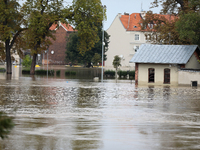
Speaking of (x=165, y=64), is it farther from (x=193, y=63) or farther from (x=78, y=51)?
(x=78, y=51)

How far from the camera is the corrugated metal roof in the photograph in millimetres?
41938

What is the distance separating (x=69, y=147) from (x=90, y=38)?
51.3 metres

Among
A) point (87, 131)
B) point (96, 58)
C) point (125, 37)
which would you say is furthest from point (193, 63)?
point (125, 37)

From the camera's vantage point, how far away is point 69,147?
26.3 ft

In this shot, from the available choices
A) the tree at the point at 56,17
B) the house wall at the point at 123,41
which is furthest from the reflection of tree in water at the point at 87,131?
the house wall at the point at 123,41

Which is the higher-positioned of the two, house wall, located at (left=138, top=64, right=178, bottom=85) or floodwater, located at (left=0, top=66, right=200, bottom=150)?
house wall, located at (left=138, top=64, right=178, bottom=85)

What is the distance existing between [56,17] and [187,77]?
969 inches

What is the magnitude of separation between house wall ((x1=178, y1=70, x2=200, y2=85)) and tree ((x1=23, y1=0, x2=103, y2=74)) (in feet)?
66.0

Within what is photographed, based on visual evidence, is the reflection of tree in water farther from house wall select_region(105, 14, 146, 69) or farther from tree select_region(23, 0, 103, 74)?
house wall select_region(105, 14, 146, 69)

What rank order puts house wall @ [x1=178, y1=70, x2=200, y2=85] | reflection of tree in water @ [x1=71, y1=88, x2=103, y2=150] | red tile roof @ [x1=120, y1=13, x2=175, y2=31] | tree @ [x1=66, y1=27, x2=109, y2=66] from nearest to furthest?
reflection of tree in water @ [x1=71, y1=88, x2=103, y2=150]
house wall @ [x1=178, y1=70, x2=200, y2=85]
tree @ [x1=66, y1=27, x2=109, y2=66]
red tile roof @ [x1=120, y1=13, x2=175, y2=31]

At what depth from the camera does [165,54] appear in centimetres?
4338

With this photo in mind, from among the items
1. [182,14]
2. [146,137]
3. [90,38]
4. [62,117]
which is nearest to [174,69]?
[182,14]

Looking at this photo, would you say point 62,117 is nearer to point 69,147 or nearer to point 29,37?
point 69,147

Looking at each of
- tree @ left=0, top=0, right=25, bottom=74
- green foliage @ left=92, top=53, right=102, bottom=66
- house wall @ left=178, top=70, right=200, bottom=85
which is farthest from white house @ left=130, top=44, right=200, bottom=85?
green foliage @ left=92, top=53, right=102, bottom=66
